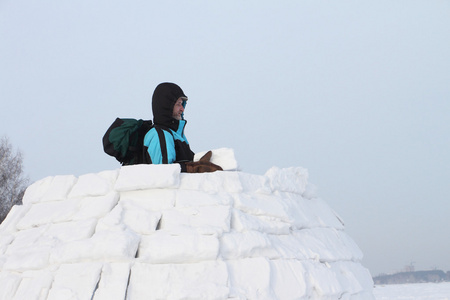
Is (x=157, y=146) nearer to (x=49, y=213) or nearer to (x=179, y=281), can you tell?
(x=49, y=213)

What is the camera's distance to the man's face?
4.45m

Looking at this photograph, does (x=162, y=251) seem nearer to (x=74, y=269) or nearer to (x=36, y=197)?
(x=74, y=269)

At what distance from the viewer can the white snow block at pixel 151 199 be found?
3318 mm

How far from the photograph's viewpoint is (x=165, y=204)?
131 inches

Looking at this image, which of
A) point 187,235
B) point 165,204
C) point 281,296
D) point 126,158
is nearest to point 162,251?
point 187,235

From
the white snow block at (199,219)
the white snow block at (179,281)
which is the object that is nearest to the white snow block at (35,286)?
the white snow block at (179,281)

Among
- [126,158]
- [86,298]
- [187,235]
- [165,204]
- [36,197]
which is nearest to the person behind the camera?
[86,298]

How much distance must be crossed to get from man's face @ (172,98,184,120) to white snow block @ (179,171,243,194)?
3.52 ft

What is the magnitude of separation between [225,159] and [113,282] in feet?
4.58

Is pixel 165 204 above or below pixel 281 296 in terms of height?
above

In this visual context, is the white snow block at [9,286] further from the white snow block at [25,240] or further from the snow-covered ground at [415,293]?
the snow-covered ground at [415,293]

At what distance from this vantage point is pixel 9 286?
125 inches

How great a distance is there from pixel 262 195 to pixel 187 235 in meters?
0.78

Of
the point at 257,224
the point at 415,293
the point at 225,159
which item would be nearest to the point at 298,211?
the point at 257,224
